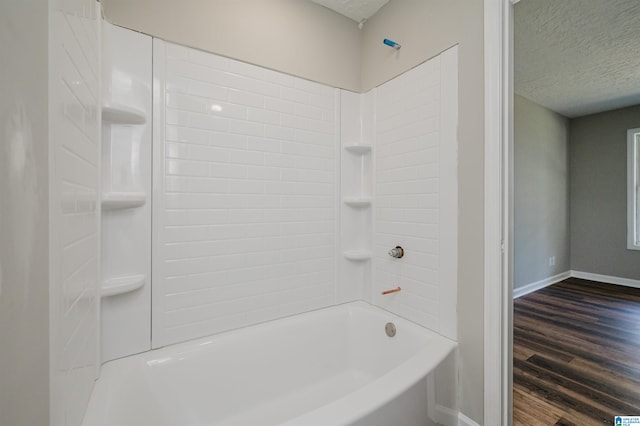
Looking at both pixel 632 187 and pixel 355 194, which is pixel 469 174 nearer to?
pixel 355 194

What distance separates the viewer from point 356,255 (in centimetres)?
197

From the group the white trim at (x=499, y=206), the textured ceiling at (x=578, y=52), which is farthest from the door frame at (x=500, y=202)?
the textured ceiling at (x=578, y=52)

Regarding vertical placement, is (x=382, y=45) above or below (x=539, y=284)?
above

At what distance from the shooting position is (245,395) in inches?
58.2

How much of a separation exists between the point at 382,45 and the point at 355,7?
0.33 meters

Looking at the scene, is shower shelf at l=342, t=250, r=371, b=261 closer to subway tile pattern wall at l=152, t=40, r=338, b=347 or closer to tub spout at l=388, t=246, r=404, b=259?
subway tile pattern wall at l=152, t=40, r=338, b=347

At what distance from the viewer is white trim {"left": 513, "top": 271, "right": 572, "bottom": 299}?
3553 millimetres

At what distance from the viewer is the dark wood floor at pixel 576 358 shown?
5.30 feet

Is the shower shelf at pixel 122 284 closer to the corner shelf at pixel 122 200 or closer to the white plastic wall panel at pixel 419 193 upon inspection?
the corner shelf at pixel 122 200

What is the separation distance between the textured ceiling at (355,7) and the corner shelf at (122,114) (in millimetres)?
1418

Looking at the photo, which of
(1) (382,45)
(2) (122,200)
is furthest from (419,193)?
(2) (122,200)

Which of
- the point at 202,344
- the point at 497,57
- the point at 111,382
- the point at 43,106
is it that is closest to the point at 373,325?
the point at 202,344

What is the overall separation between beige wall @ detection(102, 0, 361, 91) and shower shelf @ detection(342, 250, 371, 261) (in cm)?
125

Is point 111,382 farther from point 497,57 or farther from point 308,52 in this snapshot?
point 497,57
